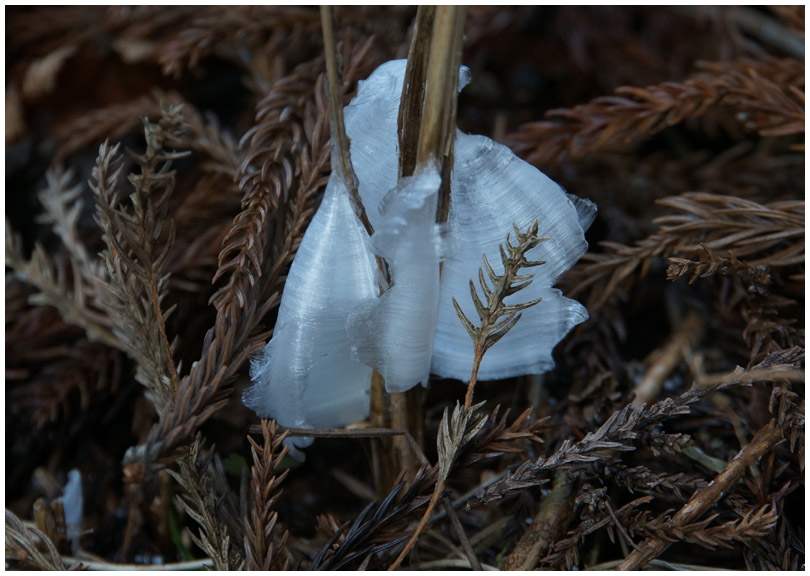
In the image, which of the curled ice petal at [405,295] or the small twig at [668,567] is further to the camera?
the small twig at [668,567]

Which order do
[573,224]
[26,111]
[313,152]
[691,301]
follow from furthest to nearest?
[26,111] < [691,301] < [313,152] < [573,224]

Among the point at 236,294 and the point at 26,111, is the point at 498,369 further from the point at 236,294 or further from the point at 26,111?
the point at 26,111

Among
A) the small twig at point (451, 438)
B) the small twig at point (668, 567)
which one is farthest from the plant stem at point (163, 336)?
the small twig at point (668, 567)

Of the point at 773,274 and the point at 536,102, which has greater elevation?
the point at 536,102

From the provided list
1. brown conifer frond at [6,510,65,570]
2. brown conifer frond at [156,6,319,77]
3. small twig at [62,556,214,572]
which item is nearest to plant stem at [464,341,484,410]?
Result: small twig at [62,556,214,572]

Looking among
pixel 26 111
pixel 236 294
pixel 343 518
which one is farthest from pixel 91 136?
pixel 343 518

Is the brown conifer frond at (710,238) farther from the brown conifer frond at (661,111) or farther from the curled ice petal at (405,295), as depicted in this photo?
the curled ice petal at (405,295)

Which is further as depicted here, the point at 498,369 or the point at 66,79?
the point at 66,79
